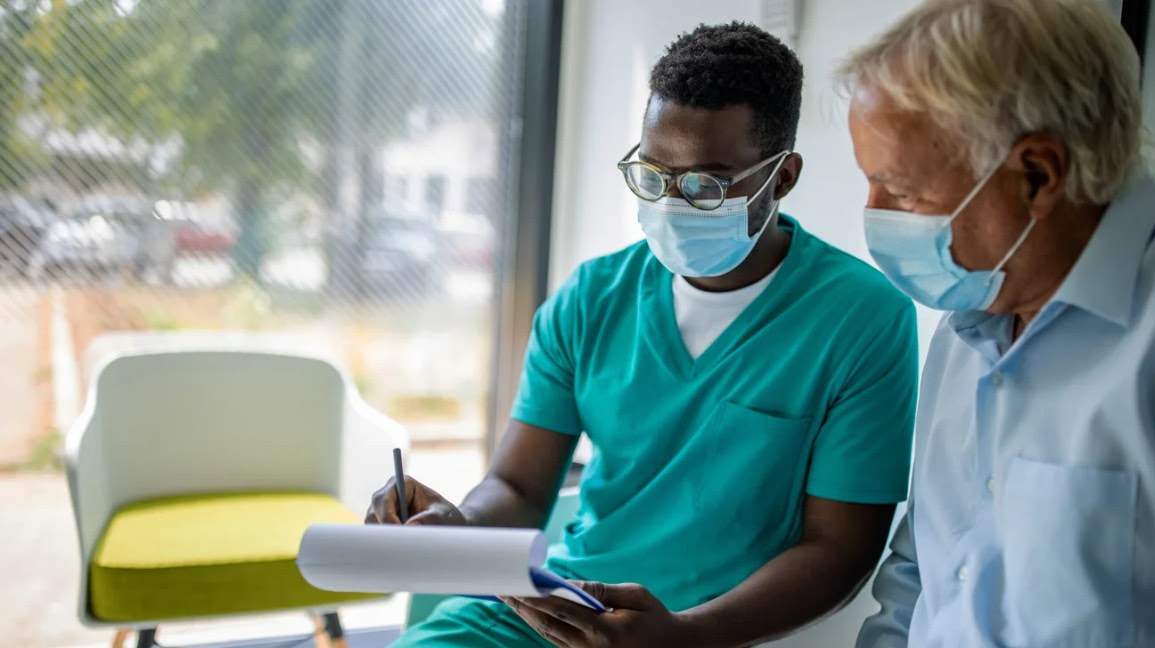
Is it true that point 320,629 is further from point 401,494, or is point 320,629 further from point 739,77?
point 739,77

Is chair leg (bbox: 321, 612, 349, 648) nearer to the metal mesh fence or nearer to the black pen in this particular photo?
the metal mesh fence

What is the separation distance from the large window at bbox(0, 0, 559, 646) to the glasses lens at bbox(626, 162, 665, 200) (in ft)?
4.56

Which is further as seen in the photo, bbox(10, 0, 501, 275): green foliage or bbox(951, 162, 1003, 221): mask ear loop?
bbox(10, 0, 501, 275): green foliage

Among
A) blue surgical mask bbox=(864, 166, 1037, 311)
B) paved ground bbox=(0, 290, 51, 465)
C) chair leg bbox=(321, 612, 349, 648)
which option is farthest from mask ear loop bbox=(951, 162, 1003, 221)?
paved ground bbox=(0, 290, 51, 465)

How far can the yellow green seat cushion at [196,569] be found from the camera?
5.84 ft

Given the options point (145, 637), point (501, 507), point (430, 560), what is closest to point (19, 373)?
point (145, 637)

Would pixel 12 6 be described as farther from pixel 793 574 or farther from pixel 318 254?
pixel 793 574

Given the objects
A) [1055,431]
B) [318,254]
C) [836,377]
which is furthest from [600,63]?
[1055,431]

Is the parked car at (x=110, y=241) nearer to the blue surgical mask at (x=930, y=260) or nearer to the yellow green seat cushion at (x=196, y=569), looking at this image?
the yellow green seat cushion at (x=196, y=569)

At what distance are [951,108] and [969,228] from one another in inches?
4.9

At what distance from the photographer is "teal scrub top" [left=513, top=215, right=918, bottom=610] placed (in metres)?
1.34

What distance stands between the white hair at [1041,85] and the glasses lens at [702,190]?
0.40 m

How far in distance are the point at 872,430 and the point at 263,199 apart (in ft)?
5.65

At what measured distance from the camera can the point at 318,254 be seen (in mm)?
2623
